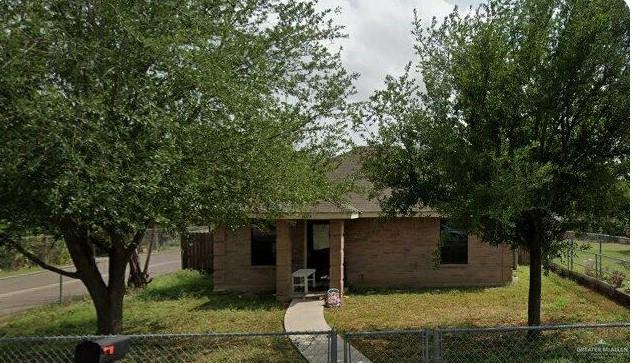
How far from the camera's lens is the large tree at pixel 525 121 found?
7672mm

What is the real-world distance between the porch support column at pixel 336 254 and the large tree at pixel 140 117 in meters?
5.96

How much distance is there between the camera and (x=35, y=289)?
18.5 metres

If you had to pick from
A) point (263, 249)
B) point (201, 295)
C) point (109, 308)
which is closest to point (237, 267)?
point (263, 249)

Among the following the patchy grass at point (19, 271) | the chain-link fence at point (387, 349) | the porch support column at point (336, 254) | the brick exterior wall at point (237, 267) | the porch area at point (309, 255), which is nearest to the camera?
the chain-link fence at point (387, 349)

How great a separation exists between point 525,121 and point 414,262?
910cm

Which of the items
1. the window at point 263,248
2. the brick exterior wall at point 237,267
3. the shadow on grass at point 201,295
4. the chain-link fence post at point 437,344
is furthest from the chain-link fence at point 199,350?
the window at point 263,248

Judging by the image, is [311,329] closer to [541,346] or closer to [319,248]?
[541,346]

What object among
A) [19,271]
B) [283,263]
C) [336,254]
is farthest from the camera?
[19,271]

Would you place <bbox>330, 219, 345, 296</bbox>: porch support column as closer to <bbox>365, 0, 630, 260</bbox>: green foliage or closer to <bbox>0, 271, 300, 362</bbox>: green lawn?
<bbox>0, 271, 300, 362</bbox>: green lawn

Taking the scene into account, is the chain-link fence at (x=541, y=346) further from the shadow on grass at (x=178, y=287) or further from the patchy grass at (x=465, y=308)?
the shadow on grass at (x=178, y=287)

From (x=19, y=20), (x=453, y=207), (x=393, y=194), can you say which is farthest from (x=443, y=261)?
(x=19, y=20)

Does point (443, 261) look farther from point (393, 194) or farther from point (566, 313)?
point (393, 194)

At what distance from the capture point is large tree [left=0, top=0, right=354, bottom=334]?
19.3ft

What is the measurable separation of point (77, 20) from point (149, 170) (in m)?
2.30
